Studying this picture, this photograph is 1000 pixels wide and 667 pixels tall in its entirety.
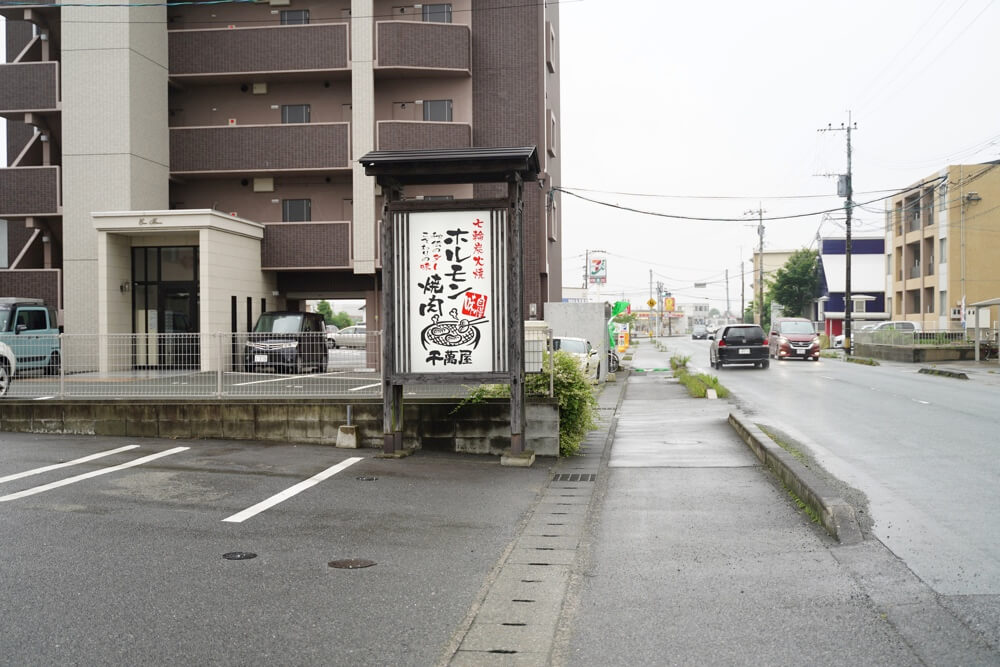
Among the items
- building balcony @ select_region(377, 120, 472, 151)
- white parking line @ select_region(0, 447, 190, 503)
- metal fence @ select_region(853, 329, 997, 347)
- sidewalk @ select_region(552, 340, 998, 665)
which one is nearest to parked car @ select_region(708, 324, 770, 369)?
metal fence @ select_region(853, 329, 997, 347)

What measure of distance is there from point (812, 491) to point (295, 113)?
2496 centimetres

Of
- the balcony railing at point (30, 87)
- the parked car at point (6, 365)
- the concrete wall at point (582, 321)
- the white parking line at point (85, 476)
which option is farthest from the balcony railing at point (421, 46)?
the white parking line at point (85, 476)

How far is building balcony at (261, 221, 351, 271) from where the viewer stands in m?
27.1

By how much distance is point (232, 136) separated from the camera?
27.3 metres

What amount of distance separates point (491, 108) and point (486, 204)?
19.3 meters

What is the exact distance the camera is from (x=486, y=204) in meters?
10.5

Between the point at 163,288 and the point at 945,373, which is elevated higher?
the point at 163,288

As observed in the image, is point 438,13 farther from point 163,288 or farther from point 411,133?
point 163,288

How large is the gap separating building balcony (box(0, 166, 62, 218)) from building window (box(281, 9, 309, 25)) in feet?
29.1

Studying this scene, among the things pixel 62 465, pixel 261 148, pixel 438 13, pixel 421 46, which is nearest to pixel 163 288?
pixel 261 148

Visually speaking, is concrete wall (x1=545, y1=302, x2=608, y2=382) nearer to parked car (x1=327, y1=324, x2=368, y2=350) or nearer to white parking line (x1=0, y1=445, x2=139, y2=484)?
parked car (x1=327, y1=324, x2=368, y2=350)

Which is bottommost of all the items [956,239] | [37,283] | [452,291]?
[452,291]

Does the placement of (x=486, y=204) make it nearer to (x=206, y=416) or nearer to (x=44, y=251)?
(x=206, y=416)

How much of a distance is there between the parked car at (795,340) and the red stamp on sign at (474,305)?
30.5m
